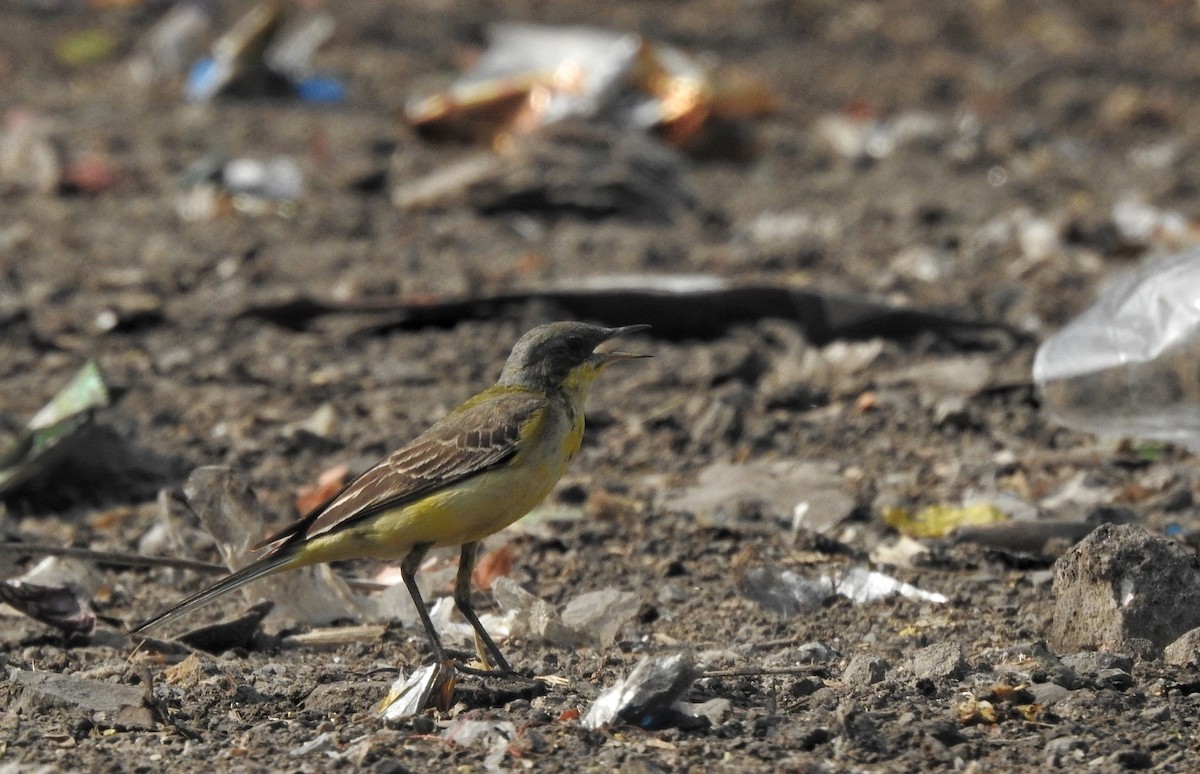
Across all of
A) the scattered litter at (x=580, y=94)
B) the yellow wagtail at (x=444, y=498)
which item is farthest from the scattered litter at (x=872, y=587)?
the scattered litter at (x=580, y=94)

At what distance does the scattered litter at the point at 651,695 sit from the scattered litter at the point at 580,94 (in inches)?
302

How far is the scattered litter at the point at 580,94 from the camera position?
12.0 meters

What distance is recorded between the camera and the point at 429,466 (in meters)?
5.29

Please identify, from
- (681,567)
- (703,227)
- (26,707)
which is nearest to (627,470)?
(681,567)

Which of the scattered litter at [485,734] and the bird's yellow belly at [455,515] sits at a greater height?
the bird's yellow belly at [455,515]

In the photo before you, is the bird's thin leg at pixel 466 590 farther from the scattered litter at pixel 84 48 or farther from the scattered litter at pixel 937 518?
the scattered litter at pixel 84 48

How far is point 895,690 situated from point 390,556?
1.63 metres

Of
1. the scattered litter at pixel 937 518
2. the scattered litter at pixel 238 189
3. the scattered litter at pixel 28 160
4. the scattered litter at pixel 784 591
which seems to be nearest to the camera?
the scattered litter at pixel 784 591

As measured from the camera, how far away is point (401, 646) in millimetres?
5531

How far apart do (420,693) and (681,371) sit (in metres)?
4.05

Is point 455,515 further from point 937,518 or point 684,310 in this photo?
point 684,310

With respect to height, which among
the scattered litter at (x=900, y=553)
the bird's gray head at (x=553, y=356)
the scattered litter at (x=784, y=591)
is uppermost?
the bird's gray head at (x=553, y=356)

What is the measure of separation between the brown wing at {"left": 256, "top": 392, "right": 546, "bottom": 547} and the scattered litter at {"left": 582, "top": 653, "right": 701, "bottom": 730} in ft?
3.45

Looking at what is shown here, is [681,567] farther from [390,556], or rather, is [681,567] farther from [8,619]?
[8,619]
